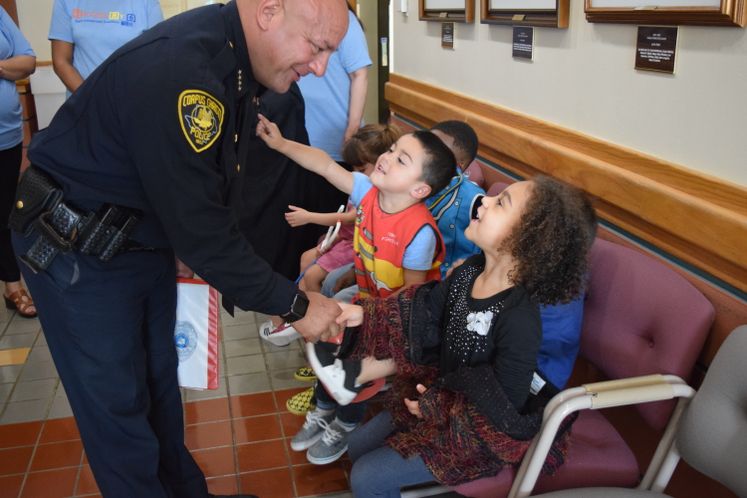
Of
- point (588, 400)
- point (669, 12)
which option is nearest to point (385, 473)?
point (588, 400)

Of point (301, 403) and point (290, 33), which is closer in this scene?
point (290, 33)

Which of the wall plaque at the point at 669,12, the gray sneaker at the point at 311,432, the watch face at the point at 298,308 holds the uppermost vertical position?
the wall plaque at the point at 669,12

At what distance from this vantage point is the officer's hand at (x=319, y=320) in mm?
1731

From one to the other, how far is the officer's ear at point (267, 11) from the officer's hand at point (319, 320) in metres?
0.70

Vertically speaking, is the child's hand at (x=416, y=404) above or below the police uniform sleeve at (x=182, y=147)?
below

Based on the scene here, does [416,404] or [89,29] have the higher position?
[89,29]

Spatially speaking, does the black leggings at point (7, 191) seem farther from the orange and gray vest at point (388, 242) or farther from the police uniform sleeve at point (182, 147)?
the police uniform sleeve at point (182, 147)

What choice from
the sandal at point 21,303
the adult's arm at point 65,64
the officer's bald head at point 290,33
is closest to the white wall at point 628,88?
the officer's bald head at point 290,33

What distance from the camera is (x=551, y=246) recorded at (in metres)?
1.51

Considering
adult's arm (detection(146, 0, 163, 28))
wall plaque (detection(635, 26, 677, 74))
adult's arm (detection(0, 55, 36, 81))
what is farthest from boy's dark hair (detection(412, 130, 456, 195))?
adult's arm (detection(0, 55, 36, 81))

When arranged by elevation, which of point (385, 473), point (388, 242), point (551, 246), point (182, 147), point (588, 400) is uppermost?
point (182, 147)

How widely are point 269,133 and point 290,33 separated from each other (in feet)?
2.67

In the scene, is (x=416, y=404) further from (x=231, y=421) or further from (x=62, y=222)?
(x=231, y=421)

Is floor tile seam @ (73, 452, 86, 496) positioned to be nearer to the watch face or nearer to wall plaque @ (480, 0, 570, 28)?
the watch face
